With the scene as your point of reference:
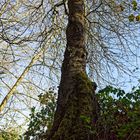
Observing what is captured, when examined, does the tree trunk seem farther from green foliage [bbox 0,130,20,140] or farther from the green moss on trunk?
green foliage [bbox 0,130,20,140]

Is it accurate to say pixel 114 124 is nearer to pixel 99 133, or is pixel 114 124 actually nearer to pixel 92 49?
pixel 99 133

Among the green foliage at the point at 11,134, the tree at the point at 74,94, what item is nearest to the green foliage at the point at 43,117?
Result: the tree at the point at 74,94

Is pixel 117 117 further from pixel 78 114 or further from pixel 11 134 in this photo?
pixel 11 134

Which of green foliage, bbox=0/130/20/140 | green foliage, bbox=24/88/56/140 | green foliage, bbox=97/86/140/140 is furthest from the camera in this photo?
green foliage, bbox=0/130/20/140

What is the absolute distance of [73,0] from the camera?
19.0 ft

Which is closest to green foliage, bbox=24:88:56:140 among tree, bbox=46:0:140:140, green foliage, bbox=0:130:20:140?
tree, bbox=46:0:140:140

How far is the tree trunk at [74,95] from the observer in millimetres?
4043

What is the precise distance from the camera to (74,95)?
455 cm

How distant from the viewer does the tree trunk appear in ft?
13.3

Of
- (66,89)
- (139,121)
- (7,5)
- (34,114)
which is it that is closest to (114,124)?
(139,121)

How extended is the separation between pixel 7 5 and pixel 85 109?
15.8 feet

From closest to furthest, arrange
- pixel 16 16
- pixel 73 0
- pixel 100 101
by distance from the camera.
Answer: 1. pixel 100 101
2. pixel 73 0
3. pixel 16 16

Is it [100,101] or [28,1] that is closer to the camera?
[100,101]

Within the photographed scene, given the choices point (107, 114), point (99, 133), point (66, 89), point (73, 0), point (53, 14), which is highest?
point (53, 14)
